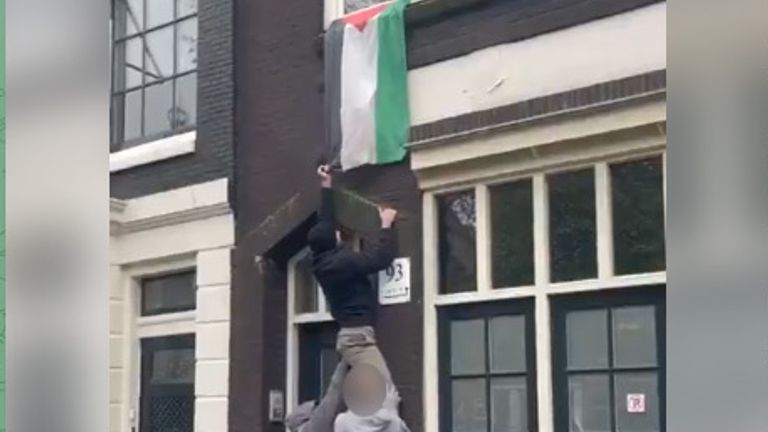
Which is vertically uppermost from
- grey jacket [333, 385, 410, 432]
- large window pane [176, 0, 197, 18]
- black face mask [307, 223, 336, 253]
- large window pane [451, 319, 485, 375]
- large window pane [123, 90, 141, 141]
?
large window pane [176, 0, 197, 18]

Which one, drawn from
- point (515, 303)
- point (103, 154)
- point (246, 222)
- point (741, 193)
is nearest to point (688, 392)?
point (741, 193)

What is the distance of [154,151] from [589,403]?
15.0ft

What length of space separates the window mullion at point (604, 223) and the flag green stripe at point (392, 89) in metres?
1.50

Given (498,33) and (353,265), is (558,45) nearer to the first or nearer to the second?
(498,33)

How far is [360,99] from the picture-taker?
8320 mm

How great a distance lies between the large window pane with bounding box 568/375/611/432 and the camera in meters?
7.14

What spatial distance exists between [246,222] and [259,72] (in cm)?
115

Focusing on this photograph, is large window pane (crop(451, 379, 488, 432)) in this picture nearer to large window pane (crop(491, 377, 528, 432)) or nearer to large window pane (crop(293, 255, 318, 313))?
large window pane (crop(491, 377, 528, 432))

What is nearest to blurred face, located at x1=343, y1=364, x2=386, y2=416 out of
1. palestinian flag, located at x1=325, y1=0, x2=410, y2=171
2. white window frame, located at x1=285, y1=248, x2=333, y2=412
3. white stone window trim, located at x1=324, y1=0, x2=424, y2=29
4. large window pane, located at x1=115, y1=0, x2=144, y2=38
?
white window frame, located at x1=285, y1=248, x2=333, y2=412

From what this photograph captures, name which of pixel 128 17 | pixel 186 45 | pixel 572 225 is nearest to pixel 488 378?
pixel 572 225

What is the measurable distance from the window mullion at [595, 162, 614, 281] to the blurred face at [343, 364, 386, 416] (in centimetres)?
163

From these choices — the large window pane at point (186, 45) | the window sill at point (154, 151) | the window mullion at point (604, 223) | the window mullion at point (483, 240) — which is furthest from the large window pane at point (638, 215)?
the large window pane at point (186, 45)

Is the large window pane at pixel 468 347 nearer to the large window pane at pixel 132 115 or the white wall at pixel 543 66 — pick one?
the white wall at pixel 543 66

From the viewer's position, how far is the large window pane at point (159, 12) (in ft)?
34.6
